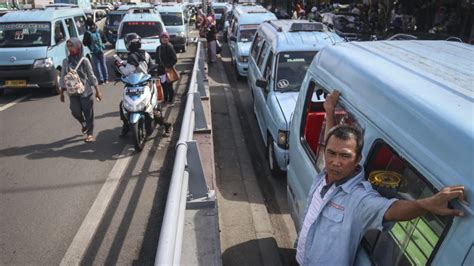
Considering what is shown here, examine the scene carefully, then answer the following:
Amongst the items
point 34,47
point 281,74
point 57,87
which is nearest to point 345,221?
point 281,74

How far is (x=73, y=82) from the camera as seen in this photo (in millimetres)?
7129

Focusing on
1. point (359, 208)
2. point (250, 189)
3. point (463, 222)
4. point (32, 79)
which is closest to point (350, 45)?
point (359, 208)

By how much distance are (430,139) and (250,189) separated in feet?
13.8

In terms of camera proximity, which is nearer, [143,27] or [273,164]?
[273,164]

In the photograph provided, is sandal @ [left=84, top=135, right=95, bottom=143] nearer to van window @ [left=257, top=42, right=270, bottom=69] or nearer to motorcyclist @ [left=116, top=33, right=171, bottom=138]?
motorcyclist @ [left=116, top=33, right=171, bottom=138]

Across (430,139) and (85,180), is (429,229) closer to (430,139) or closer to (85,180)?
(430,139)

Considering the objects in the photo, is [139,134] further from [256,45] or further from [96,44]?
[96,44]

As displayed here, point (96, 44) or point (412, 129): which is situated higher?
point (412, 129)

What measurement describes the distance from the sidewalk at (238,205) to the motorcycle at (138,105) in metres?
1.26

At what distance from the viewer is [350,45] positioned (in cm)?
355

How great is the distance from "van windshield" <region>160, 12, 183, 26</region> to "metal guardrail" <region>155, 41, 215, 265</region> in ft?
44.3

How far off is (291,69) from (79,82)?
3.50 m

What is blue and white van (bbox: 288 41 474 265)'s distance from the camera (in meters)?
1.69

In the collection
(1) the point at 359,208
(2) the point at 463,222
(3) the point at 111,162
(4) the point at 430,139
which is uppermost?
(4) the point at 430,139
